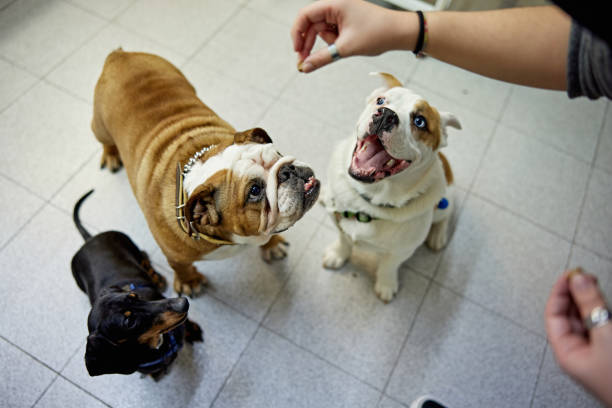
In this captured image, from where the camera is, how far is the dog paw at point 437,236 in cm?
263

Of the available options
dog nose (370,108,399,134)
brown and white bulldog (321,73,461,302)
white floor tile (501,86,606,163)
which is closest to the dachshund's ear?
brown and white bulldog (321,73,461,302)

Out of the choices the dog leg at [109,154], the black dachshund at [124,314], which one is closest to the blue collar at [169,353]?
the black dachshund at [124,314]

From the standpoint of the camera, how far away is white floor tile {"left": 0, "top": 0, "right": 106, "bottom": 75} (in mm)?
3193

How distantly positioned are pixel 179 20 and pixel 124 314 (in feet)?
9.47

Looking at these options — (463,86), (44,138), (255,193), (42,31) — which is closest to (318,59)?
(255,193)

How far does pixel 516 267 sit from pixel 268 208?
2.04 meters

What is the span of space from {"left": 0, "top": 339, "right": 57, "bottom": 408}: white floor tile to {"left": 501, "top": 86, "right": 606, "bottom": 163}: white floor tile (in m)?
3.81

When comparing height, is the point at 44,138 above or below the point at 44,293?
above

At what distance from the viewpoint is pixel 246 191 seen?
1.56 metres

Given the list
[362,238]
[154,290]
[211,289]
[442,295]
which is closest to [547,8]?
[362,238]

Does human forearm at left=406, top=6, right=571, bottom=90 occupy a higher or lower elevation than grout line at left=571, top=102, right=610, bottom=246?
higher

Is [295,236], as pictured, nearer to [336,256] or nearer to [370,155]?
Answer: [336,256]

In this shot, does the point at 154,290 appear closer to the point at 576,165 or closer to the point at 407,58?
the point at 407,58

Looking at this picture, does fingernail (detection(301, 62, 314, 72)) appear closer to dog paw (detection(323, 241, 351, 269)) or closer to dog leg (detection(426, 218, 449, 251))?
dog paw (detection(323, 241, 351, 269))
